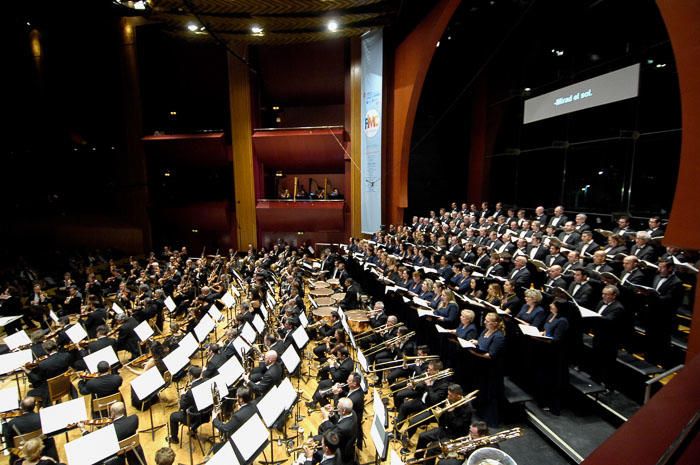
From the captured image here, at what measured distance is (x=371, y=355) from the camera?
7195 mm

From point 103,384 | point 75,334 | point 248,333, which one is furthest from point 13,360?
point 248,333

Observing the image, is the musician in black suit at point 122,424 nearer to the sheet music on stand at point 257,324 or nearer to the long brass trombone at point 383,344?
the sheet music on stand at point 257,324

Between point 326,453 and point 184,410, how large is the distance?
231 centimetres

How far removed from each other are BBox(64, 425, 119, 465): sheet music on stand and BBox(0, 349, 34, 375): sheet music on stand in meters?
3.01

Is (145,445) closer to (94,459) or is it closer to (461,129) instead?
(94,459)

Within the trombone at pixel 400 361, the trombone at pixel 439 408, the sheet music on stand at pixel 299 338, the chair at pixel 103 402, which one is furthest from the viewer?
the sheet music on stand at pixel 299 338

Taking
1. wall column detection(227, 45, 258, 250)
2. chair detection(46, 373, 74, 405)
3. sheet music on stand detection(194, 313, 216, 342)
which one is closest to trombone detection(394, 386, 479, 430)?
sheet music on stand detection(194, 313, 216, 342)

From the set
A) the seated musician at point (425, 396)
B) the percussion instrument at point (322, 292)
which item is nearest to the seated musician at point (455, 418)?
the seated musician at point (425, 396)

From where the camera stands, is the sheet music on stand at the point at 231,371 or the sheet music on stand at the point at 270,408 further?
the sheet music on stand at the point at 231,371

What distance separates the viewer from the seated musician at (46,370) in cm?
604

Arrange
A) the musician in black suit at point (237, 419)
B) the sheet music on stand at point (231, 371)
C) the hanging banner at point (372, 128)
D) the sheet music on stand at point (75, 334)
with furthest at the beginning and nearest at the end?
the hanging banner at point (372, 128), the sheet music on stand at point (75, 334), the sheet music on stand at point (231, 371), the musician in black suit at point (237, 419)

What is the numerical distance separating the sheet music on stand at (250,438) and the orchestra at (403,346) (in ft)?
1.16

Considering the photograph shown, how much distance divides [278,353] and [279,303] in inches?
135

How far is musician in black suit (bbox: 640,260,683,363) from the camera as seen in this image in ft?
17.2
